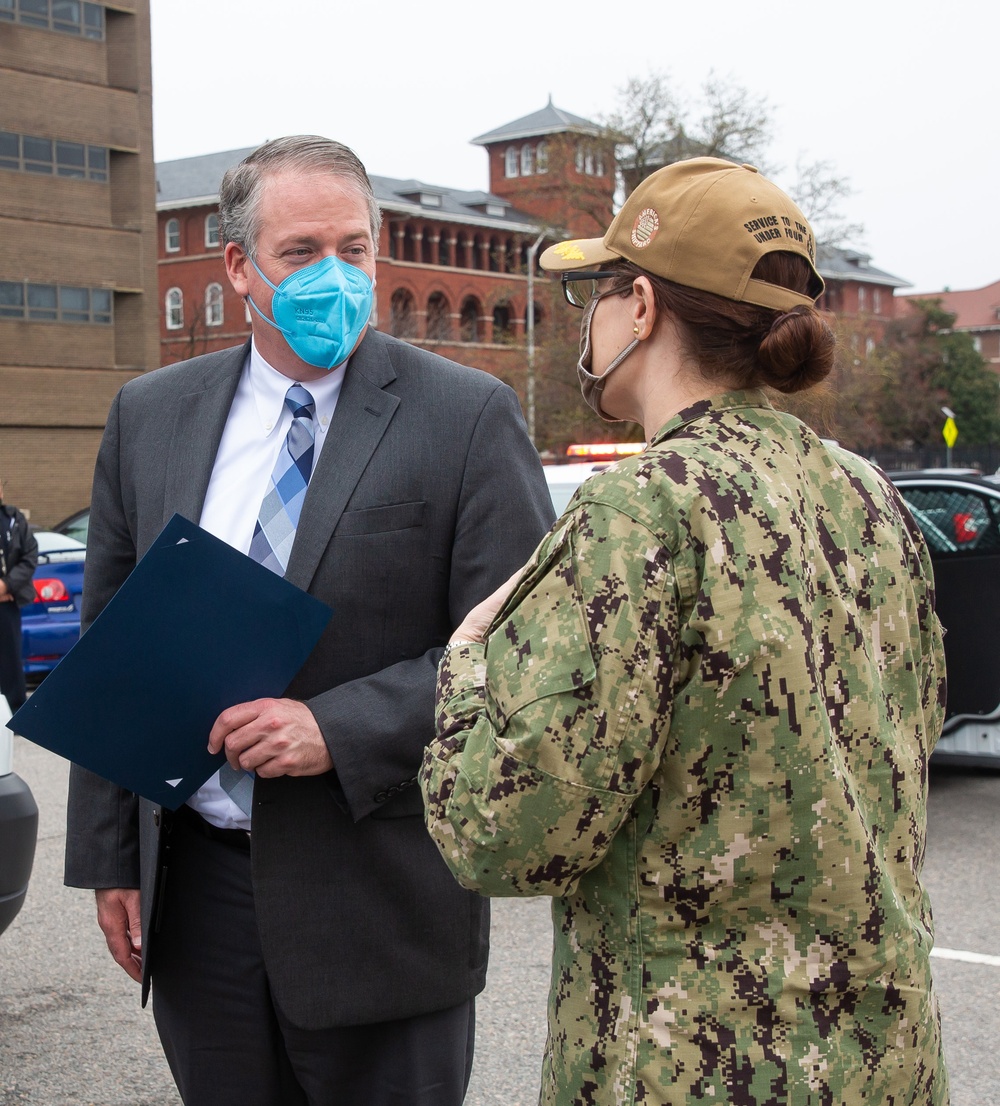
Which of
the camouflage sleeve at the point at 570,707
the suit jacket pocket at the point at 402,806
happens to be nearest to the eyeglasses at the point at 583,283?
the camouflage sleeve at the point at 570,707

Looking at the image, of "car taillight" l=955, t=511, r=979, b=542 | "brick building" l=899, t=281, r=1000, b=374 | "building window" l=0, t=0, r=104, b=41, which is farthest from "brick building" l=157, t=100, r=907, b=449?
"car taillight" l=955, t=511, r=979, b=542

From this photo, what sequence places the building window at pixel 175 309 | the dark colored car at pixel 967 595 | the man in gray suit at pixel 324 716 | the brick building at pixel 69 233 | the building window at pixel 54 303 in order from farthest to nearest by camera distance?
the building window at pixel 175 309 → the building window at pixel 54 303 → the brick building at pixel 69 233 → the dark colored car at pixel 967 595 → the man in gray suit at pixel 324 716

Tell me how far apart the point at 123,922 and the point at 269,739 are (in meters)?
0.67

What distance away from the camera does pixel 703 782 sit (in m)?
1.58

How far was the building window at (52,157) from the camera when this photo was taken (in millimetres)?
40906

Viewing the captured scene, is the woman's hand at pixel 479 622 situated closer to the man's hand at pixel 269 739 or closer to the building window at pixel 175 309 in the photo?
the man's hand at pixel 269 739

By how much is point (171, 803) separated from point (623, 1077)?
1.00 metres

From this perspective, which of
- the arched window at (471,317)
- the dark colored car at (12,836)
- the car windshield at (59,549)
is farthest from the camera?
the arched window at (471,317)

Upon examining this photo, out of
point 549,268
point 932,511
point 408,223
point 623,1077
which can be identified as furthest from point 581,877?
point 408,223

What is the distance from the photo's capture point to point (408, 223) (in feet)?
231

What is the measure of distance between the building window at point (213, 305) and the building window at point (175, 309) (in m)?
2.69

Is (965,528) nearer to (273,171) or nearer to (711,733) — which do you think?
(273,171)

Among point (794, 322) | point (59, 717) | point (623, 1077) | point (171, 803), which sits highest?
point (794, 322)

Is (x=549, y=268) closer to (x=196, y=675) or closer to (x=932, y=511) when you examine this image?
(x=196, y=675)
